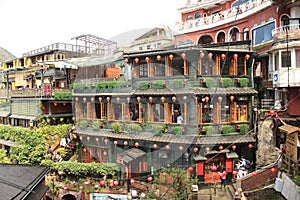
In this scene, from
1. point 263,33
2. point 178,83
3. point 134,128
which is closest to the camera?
point 178,83

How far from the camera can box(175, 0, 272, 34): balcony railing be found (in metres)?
21.9

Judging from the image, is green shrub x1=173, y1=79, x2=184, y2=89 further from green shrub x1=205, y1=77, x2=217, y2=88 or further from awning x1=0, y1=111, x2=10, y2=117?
awning x1=0, y1=111, x2=10, y2=117

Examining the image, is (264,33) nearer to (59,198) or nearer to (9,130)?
(59,198)

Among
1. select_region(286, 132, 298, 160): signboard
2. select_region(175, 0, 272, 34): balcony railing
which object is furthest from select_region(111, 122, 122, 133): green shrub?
select_region(175, 0, 272, 34): balcony railing

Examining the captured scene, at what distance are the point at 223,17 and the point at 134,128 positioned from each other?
586 inches

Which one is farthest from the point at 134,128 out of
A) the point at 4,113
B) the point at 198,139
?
the point at 4,113

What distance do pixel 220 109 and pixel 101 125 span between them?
9620mm

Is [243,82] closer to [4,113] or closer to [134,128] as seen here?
[134,128]

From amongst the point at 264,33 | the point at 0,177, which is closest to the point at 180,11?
the point at 264,33

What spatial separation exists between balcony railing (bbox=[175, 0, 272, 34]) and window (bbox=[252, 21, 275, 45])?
1478 mm

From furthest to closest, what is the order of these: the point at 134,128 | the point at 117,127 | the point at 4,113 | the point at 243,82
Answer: the point at 4,113 → the point at 117,127 → the point at 134,128 → the point at 243,82

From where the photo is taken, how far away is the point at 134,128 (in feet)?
66.0

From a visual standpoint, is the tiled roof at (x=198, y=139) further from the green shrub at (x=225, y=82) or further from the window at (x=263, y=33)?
the window at (x=263, y=33)

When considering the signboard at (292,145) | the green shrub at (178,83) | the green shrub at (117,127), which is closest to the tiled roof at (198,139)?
the green shrub at (117,127)
